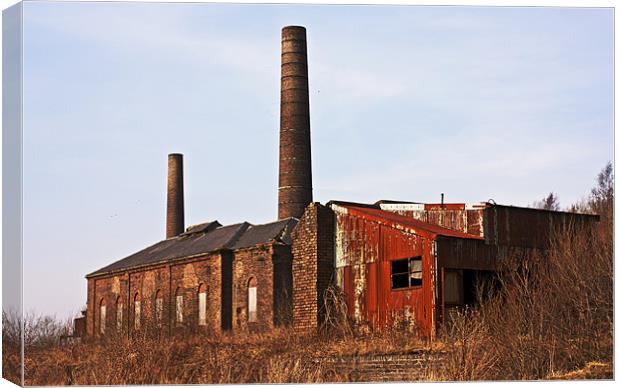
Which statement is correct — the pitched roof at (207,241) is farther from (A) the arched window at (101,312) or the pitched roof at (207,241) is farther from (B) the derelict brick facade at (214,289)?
(A) the arched window at (101,312)

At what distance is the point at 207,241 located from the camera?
34.1 meters

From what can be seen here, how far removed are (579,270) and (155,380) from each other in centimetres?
846

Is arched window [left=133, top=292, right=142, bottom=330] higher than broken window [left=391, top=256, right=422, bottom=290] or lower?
lower

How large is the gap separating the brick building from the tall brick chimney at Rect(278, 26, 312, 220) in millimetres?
38

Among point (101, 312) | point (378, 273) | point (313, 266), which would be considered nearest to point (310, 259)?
point (313, 266)

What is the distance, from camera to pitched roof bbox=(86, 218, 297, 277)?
30359 millimetres

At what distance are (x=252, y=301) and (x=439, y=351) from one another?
12853 mm

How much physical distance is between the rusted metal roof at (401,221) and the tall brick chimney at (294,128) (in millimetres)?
10091

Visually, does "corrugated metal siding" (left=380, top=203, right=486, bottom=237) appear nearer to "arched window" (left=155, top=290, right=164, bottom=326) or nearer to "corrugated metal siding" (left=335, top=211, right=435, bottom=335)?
"corrugated metal siding" (left=335, top=211, right=435, bottom=335)

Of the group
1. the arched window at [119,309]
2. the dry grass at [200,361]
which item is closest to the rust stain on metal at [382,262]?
the dry grass at [200,361]

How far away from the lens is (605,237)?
66.4ft

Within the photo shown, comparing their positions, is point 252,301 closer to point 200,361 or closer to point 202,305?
point 202,305

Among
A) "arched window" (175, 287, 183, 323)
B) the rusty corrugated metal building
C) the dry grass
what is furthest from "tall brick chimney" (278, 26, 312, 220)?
the dry grass

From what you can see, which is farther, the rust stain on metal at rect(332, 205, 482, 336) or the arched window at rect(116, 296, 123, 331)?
the arched window at rect(116, 296, 123, 331)
